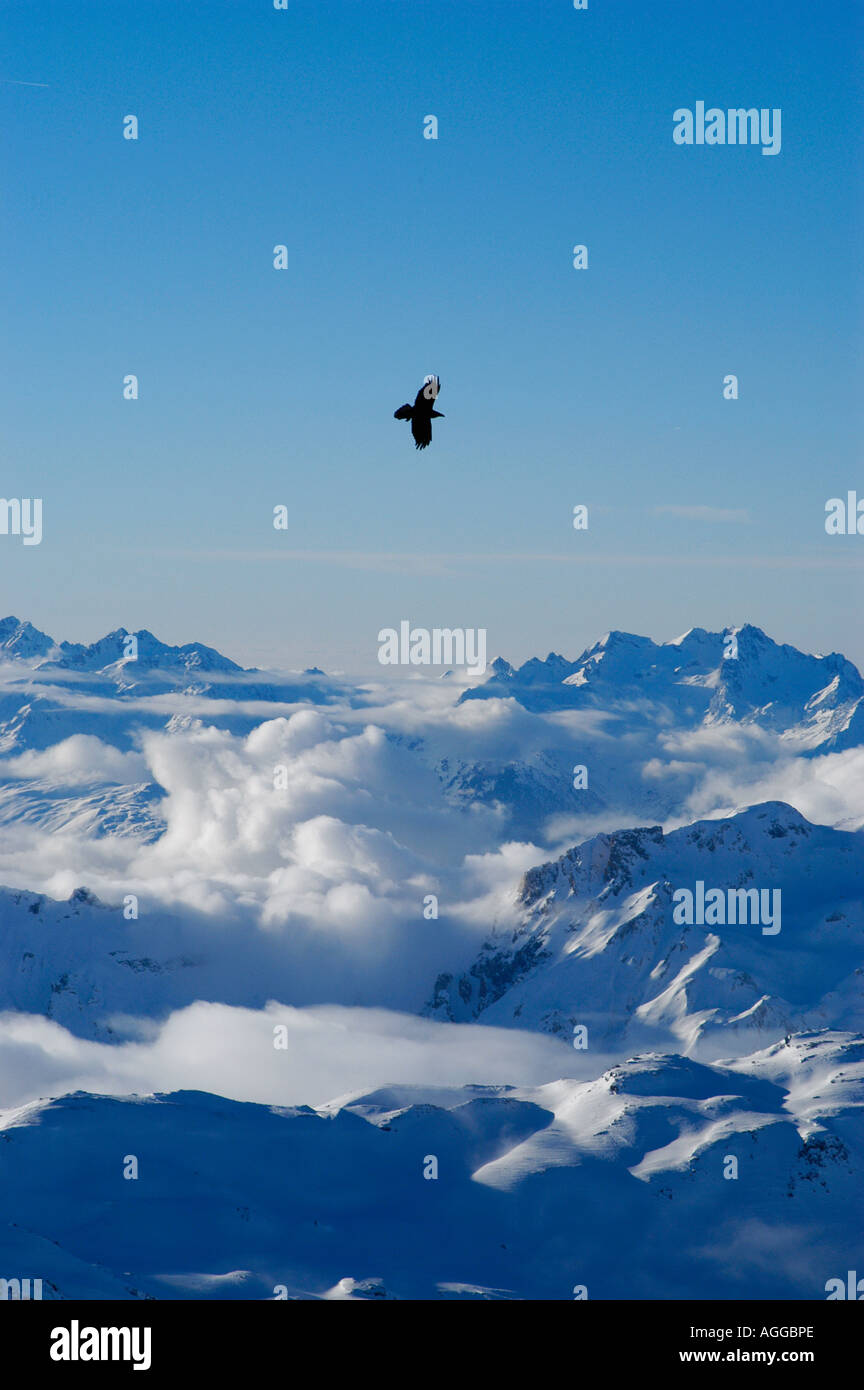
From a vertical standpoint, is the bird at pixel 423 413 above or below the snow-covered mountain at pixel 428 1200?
above

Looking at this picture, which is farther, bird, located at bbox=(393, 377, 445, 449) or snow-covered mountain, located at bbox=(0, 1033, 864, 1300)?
snow-covered mountain, located at bbox=(0, 1033, 864, 1300)

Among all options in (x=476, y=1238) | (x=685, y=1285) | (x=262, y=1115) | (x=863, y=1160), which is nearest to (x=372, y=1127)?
(x=262, y=1115)

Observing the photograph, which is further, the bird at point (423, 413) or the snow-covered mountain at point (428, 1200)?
the snow-covered mountain at point (428, 1200)

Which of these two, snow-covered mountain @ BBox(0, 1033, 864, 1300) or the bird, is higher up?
the bird

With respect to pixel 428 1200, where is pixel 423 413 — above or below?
above

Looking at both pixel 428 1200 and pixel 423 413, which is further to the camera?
pixel 428 1200
